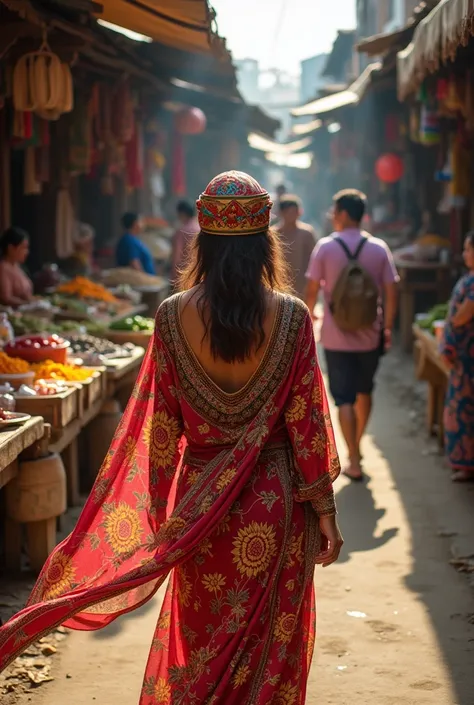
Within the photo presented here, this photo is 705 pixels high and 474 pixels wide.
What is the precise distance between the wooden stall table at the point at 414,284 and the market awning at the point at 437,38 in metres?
4.99

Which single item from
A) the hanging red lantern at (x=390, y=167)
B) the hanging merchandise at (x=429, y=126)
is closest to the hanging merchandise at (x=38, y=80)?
the hanging merchandise at (x=429, y=126)

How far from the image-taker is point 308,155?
134 feet

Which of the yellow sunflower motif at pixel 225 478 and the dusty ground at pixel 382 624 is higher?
the yellow sunflower motif at pixel 225 478

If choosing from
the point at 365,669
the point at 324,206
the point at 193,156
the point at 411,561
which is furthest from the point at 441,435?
the point at 324,206

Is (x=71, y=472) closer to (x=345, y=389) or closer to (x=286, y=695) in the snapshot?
(x=345, y=389)

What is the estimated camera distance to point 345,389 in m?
7.80

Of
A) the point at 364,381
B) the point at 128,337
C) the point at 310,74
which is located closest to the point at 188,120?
the point at 128,337

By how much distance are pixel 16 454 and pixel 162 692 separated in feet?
5.32

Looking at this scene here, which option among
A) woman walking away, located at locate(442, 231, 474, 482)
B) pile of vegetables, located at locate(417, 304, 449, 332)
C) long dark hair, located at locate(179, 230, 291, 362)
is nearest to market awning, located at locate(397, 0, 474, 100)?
woman walking away, located at locate(442, 231, 474, 482)

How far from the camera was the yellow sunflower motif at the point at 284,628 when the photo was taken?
3336mm

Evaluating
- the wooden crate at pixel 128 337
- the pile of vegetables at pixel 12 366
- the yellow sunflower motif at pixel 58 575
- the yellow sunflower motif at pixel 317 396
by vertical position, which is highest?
the yellow sunflower motif at pixel 317 396

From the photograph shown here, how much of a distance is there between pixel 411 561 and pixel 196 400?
3.13 meters

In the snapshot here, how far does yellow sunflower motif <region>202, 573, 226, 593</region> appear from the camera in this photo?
3359mm

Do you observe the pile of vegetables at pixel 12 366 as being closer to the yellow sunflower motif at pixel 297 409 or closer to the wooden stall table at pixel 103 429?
the wooden stall table at pixel 103 429
